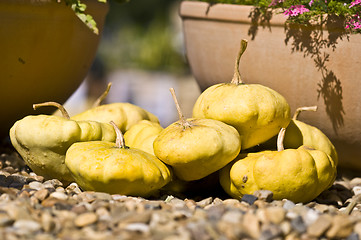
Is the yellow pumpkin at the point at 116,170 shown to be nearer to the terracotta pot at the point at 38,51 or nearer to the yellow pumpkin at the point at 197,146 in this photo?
the yellow pumpkin at the point at 197,146

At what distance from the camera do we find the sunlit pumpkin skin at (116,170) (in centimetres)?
197

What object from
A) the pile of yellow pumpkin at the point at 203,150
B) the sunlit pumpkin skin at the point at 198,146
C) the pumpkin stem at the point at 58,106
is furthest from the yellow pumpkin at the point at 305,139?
the pumpkin stem at the point at 58,106

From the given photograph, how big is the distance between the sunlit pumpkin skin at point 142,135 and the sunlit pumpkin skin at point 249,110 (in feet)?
0.78

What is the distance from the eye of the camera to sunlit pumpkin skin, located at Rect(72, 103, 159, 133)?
8.27 ft

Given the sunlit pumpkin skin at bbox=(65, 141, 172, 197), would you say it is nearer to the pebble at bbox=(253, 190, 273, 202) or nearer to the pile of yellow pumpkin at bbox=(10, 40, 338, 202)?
the pile of yellow pumpkin at bbox=(10, 40, 338, 202)

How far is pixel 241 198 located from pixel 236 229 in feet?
1.74

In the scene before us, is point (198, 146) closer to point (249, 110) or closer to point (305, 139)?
point (249, 110)

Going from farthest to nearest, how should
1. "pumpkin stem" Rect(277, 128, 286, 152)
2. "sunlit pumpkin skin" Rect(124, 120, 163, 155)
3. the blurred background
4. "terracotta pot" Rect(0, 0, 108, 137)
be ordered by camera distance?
the blurred background < "terracotta pot" Rect(0, 0, 108, 137) < "sunlit pumpkin skin" Rect(124, 120, 163, 155) < "pumpkin stem" Rect(277, 128, 286, 152)

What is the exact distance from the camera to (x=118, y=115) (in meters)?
2.54

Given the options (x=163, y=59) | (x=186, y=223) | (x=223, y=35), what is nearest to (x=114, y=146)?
(x=186, y=223)

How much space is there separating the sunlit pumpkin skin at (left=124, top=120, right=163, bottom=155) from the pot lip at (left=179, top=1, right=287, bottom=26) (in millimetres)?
713

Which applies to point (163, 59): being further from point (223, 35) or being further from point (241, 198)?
point (241, 198)

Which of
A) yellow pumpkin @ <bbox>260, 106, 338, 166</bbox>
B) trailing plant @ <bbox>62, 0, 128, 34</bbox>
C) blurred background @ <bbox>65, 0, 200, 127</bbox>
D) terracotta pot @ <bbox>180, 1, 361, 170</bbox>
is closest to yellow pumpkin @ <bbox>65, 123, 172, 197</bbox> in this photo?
yellow pumpkin @ <bbox>260, 106, 338, 166</bbox>

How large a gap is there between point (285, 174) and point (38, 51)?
1.37 m
